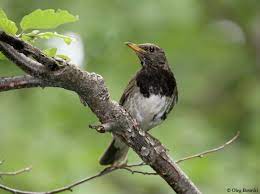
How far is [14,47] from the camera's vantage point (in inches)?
127

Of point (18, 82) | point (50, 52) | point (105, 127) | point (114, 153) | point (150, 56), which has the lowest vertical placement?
point (114, 153)

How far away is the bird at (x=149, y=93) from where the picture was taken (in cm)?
557

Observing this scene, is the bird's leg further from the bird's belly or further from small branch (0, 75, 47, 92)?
the bird's belly

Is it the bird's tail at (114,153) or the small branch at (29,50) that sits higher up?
the small branch at (29,50)

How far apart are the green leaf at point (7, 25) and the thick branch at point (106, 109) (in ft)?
0.26

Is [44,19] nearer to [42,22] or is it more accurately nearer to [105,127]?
[42,22]

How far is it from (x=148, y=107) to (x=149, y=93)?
0.41 feet

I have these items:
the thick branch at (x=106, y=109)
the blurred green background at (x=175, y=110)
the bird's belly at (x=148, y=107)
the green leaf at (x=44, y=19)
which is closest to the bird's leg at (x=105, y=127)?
the thick branch at (x=106, y=109)

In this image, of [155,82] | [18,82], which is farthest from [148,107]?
[18,82]

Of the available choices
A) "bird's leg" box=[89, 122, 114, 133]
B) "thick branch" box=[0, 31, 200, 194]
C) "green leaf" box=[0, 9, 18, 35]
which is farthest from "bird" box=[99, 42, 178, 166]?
"green leaf" box=[0, 9, 18, 35]

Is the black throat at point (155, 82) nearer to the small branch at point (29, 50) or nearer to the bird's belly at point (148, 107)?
the bird's belly at point (148, 107)

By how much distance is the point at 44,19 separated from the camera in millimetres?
3266

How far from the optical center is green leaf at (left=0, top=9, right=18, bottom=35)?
122 inches

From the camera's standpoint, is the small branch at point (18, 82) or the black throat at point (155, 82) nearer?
the small branch at point (18, 82)
